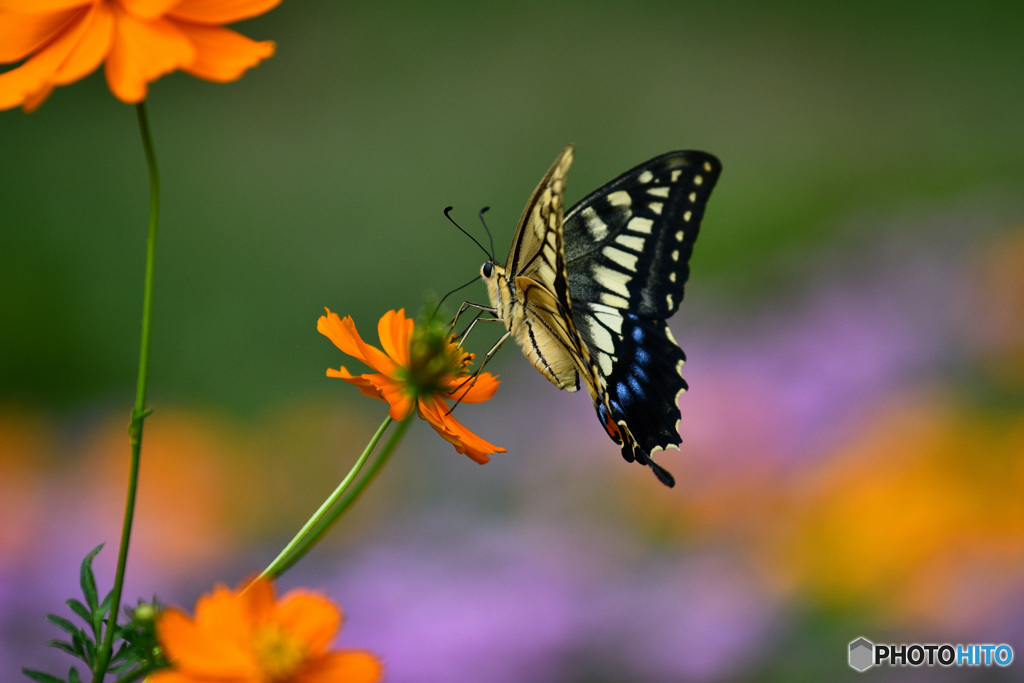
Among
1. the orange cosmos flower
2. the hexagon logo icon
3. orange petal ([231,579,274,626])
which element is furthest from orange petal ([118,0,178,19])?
the hexagon logo icon

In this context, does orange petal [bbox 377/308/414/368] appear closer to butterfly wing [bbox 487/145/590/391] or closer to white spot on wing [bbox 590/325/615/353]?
butterfly wing [bbox 487/145/590/391]

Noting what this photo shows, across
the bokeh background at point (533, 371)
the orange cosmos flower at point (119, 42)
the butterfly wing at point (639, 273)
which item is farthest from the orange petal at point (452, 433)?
the butterfly wing at point (639, 273)

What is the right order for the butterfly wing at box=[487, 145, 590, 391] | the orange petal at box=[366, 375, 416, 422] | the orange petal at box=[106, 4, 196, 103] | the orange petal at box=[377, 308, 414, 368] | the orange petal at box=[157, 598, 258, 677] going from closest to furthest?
the orange petal at box=[157, 598, 258, 677], the orange petal at box=[106, 4, 196, 103], the orange petal at box=[366, 375, 416, 422], the orange petal at box=[377, 308, 414, 368], the butterfly wing at box=[487, 145, 590, 391]

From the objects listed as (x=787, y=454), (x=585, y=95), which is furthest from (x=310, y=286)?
(x=585, y=95)

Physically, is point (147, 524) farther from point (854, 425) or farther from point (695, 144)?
point (695, 144)

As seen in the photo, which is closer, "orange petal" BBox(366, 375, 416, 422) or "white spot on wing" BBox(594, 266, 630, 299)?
"orange petal" BBox(366, 375, 416, 422)
